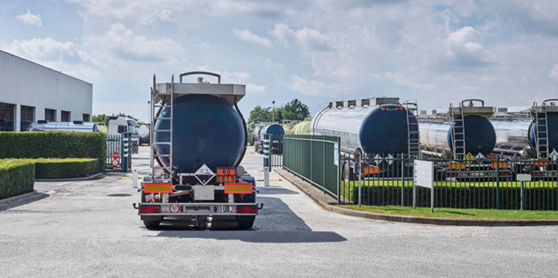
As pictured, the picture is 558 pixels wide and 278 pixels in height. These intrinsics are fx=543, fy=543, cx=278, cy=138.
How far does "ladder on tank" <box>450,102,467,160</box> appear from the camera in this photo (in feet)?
69.5

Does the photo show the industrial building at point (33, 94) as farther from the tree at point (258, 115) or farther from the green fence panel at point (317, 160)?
the tree at point (258, 115)

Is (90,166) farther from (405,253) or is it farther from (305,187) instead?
(405,253)

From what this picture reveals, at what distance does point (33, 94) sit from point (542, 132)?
4702cm

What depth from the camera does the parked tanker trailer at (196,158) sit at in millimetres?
11117

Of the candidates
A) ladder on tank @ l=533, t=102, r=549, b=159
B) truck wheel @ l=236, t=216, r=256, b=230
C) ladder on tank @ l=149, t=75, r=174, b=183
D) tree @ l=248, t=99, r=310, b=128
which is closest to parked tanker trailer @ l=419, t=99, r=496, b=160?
ladder on tank @ l=533, t=102, r=549, b=159

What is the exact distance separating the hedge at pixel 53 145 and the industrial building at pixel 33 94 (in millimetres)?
20379

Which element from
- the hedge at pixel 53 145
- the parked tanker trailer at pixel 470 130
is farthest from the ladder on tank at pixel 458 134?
the hedge at pixel 53 145

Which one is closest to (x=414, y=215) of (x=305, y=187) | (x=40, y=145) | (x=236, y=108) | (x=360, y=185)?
(x=360, y=185)

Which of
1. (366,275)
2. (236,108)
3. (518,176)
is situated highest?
(236,108)

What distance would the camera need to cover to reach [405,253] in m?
9.45

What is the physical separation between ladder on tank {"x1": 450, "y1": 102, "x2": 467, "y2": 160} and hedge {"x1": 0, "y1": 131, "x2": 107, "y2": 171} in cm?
1723

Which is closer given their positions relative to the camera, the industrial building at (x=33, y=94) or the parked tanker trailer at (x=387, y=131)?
the parked tanker trailer at (x=387, y=131)

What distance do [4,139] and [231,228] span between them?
20348mm

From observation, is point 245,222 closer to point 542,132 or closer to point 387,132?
point 387,132
